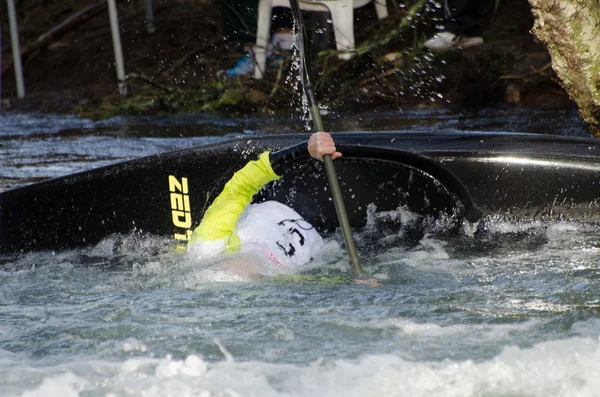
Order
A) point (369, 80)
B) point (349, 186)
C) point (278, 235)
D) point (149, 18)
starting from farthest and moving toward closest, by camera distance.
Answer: point (149, 18)
point (369, 80)
point (349, 186)
point (278, 235)

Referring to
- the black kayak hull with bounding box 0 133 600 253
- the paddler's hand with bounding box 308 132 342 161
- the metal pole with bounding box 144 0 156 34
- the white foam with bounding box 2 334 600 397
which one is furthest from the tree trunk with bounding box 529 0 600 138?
the metal pole with bounding box 144 0 156 34

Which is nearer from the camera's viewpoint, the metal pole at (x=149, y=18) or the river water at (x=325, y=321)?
the river water at (x=325, y=321)

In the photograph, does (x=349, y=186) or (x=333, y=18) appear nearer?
(x=349, y=186)

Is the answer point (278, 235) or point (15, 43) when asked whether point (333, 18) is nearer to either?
point (15, 43)

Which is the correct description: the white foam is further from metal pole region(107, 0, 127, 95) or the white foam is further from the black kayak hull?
metal pole region(107, 0, 127, 95)

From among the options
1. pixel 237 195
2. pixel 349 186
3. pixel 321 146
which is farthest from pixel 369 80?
pixel 321 146

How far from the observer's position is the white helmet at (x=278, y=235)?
4.01 meters

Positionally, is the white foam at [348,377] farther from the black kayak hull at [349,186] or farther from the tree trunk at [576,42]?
the tree trunk at [576,42]

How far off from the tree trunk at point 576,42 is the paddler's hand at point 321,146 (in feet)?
5.40

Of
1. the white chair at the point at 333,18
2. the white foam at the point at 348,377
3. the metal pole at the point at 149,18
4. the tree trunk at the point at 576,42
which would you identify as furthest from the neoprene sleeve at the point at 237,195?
the metal pole at the point at 149,18

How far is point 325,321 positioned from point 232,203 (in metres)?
1.07

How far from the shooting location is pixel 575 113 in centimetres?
754

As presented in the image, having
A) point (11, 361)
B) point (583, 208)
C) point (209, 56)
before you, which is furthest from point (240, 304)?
point (209, 56)

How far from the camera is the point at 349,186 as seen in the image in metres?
4.35
